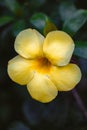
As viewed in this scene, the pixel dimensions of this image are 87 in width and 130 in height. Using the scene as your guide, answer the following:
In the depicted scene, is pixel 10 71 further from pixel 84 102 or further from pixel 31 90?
pixel 84 102

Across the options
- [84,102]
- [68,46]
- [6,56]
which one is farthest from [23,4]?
[68,46]

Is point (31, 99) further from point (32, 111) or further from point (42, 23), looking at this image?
point (42, 23)

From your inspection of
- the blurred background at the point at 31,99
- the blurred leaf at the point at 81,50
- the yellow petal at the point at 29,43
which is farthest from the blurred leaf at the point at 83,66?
the yellow petal at the point at 29,43

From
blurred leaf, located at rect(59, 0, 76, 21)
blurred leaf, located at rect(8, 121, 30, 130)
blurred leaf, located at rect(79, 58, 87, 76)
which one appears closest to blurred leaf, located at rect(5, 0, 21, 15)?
blurred leaf, located at rect(59, 0, 76, 21)

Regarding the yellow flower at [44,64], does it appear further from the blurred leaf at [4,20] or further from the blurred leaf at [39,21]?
the blurred leaf at [4,20]

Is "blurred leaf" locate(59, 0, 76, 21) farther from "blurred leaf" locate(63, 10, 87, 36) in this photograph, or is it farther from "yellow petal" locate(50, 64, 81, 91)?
"yellow petal" locate(50, 64, 81, 91)

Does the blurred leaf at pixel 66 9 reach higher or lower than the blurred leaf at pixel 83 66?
higher

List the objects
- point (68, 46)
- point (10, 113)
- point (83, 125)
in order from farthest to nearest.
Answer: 1. point (10, 113)
2. point (83, 125)
3. point (68, 46)
